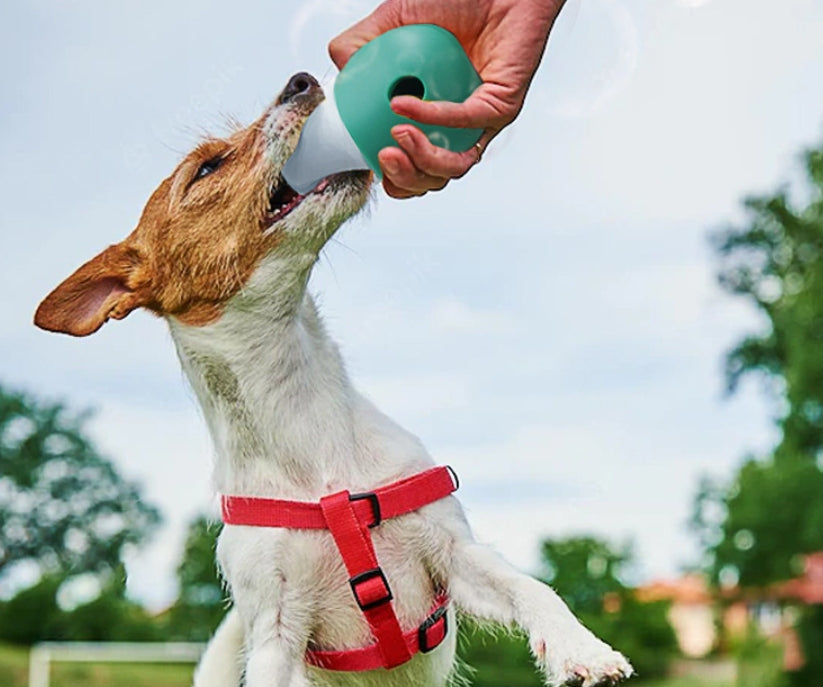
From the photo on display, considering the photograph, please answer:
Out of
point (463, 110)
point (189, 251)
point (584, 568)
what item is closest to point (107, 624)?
point (584, 568)

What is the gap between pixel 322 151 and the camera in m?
3.04

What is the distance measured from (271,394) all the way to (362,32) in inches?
36.5

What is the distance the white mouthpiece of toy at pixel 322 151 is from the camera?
2.94 m

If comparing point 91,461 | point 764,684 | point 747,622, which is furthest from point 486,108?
point 747,622

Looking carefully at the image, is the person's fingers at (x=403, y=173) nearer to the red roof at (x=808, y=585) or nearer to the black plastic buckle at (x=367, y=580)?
the black plastic buckle at (x=367, y=580)

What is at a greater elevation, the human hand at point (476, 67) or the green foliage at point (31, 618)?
the human hand at point (476, 67)

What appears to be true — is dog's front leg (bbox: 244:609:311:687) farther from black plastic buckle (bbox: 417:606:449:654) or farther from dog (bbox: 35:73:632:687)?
black plastic buckle (bbox: 417:606:449:654)

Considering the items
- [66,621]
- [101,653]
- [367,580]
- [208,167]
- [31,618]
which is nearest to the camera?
[367,580]

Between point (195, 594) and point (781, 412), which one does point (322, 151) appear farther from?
point (781, 412)

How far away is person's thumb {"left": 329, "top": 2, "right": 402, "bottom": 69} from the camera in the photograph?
117 inches

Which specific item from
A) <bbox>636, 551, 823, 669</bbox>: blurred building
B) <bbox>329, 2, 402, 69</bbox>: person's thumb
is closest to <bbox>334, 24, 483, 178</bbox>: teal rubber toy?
<bbox>329, 2, 402, 69</bbox>: person's thumb

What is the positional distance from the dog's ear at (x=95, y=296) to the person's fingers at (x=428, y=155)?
1037mm

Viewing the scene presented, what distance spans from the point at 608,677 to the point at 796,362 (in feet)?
82.9

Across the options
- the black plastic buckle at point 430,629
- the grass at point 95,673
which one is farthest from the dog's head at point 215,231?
the grass at point 95,673
